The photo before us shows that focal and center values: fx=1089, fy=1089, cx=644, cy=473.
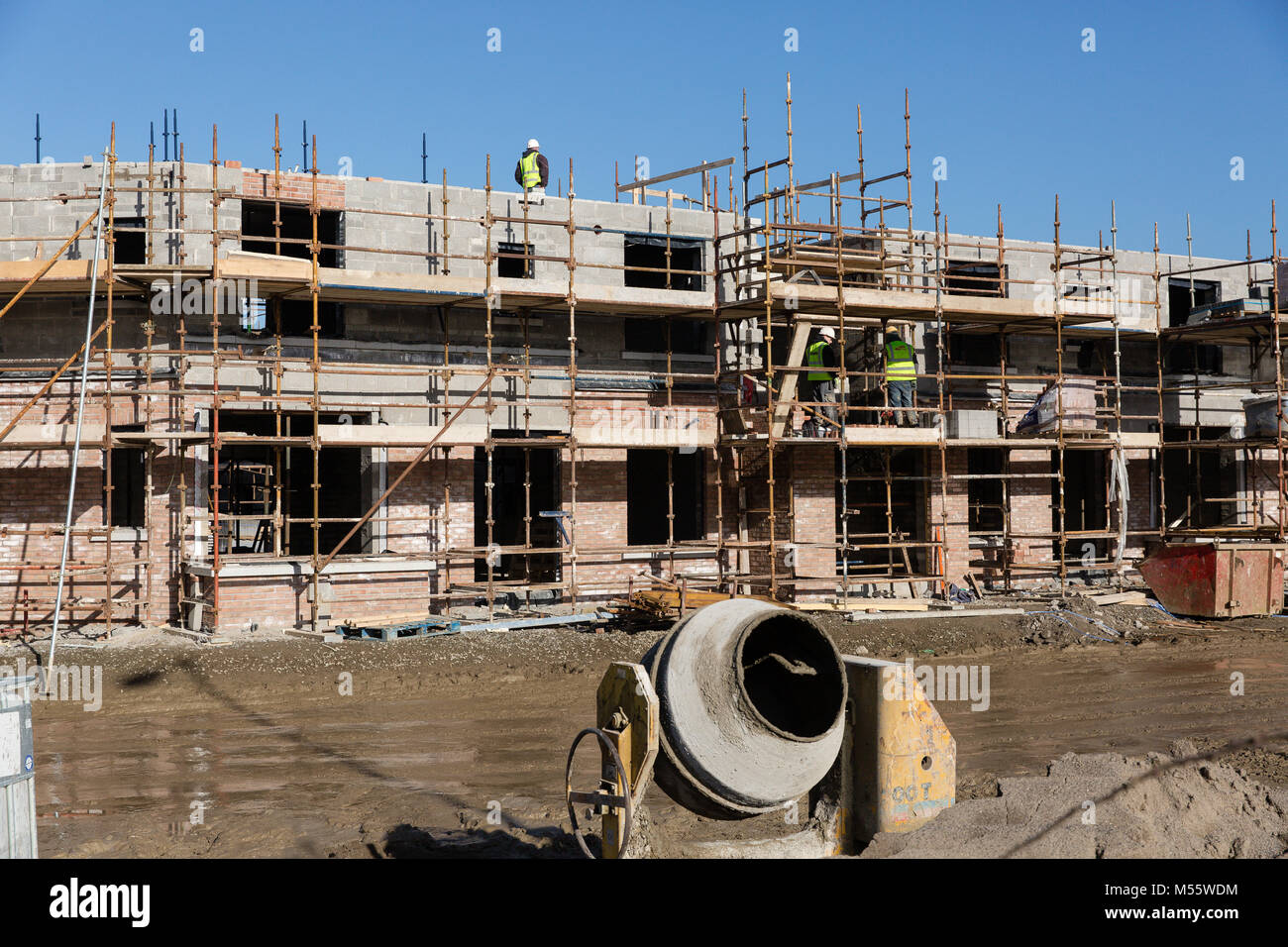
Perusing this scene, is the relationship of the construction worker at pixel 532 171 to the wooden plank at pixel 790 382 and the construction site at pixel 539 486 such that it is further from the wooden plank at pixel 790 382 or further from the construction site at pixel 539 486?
the wooden plank at pixel 790 382

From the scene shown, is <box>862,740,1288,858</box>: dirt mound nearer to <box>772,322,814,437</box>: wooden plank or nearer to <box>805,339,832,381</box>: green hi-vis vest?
<box>772,322,814,437</box>: wooden plank

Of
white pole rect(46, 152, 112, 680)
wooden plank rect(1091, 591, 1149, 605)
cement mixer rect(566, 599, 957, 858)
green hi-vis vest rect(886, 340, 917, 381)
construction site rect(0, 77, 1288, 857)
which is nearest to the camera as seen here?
cement mixer rect(566, 599, 957, 858)

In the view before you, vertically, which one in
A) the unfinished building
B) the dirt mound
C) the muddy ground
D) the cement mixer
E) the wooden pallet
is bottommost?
the muddy ground

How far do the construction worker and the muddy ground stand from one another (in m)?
7.71

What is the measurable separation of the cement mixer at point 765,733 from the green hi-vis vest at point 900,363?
42.0 feet

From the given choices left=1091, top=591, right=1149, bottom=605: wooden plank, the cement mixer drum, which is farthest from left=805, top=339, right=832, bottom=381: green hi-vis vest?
the cement mixer drum

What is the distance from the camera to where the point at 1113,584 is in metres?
22.2

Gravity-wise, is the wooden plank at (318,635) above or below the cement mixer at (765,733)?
below

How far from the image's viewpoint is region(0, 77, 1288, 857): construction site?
37.0 ft

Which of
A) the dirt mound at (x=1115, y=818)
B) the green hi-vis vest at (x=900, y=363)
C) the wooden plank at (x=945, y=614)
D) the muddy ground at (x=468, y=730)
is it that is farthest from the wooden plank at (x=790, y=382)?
the dirt mound at (x=1115, y=818)

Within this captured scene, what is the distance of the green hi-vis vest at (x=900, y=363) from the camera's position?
19.3 m
